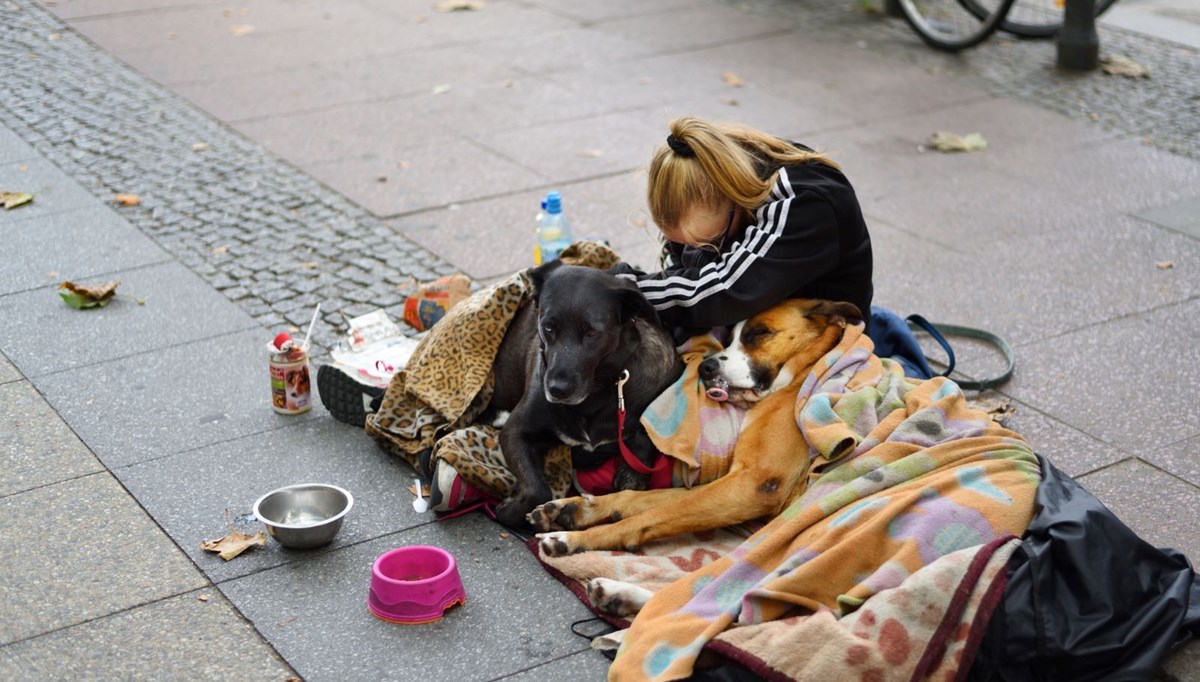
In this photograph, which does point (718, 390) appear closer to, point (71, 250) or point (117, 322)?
point (117, 322)

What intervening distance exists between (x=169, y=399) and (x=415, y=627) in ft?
5.97

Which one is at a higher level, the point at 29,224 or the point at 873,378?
the point at 873,378

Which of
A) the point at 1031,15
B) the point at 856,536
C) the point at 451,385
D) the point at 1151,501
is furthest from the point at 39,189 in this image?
the point at 1031,15

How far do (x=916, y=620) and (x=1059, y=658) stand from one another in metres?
0.36

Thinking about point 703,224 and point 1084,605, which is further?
point 703,224

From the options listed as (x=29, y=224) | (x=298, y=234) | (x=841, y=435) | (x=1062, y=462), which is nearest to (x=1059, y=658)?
(x=841, y=435)

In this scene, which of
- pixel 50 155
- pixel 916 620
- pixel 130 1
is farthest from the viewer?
pixel 130 1

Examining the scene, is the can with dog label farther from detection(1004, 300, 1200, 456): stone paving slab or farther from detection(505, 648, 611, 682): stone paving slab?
detection(1004, 300, 1200, 456): stone paving slab

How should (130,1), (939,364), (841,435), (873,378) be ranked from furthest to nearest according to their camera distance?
(130,1) → (939,364) → (873,378) → (841,435)

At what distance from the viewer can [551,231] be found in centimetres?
575

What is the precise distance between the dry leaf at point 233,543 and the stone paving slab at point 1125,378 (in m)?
2.79

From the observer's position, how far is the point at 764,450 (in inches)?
154

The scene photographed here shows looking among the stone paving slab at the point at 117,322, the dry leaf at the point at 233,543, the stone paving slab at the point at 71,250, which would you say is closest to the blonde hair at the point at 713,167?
the dry leaf at the point at 233,543

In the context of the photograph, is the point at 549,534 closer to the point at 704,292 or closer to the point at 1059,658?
the point at 704,292
